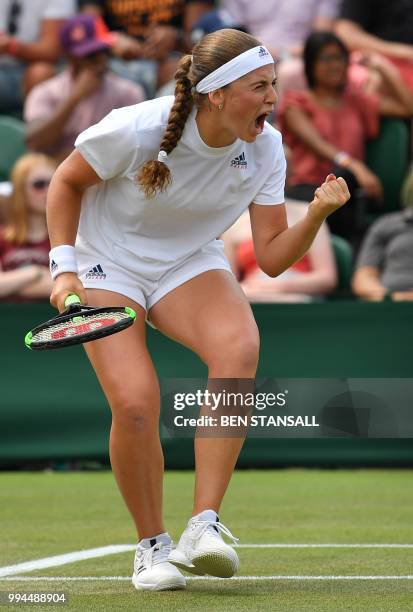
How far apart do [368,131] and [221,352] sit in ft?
20.9

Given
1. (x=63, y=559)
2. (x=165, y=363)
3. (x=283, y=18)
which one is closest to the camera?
(x=63, y=559)

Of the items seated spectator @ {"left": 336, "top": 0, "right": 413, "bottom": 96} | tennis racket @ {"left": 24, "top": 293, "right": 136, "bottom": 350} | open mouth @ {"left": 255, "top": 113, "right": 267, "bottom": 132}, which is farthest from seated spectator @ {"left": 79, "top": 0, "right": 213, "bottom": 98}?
tennis racket @ {"left": 24, "top": 293, "right": 136, "bottom": 350}

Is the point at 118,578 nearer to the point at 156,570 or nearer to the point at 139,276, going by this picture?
the point at 156,570

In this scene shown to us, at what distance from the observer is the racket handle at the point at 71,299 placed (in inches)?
163

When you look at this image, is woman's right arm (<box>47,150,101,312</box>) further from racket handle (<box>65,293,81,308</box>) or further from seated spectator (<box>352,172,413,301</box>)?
seated spectator (<box>352,172,413,301</box>)

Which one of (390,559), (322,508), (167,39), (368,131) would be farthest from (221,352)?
(167,39)

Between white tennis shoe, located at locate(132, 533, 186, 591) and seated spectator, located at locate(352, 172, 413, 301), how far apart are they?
14.5 feet

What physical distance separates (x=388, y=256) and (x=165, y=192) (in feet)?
15.4

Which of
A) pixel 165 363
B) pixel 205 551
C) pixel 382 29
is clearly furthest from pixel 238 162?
pixel 382 29

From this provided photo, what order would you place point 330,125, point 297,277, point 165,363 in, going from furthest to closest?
point 330,125 → point 297,277 → point 165,363

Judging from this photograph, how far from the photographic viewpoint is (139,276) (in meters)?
4.58

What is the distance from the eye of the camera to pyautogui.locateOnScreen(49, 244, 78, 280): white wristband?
14.1 feet

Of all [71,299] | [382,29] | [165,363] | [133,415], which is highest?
[71,299]

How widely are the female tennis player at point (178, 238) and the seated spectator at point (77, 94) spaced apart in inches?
222
